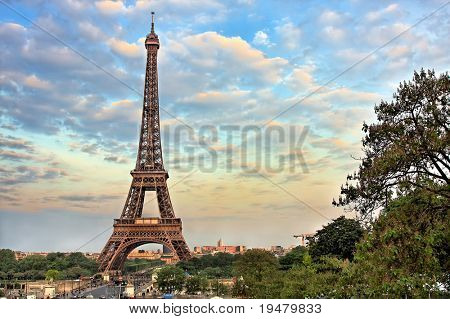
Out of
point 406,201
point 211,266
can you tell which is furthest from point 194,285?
point 406,201

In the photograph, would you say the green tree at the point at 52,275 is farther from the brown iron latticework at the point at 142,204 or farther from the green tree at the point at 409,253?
the green tree at the point at 409,253

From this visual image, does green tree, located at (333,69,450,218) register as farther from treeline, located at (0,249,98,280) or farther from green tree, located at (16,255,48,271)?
green tree, located at (16,255,48,271)

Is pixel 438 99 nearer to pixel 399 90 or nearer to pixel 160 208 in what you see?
pixel 399 90

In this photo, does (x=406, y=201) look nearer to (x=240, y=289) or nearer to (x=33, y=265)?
(x=240, y=289)

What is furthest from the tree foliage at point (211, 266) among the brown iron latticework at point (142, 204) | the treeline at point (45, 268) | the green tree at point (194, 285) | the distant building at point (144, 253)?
the distant building at point (144, 253)

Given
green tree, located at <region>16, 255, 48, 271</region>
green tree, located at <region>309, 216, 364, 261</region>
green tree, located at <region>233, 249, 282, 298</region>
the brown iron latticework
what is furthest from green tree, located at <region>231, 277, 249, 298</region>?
green tree, located at <region>16, 255, 48, 271</region>
